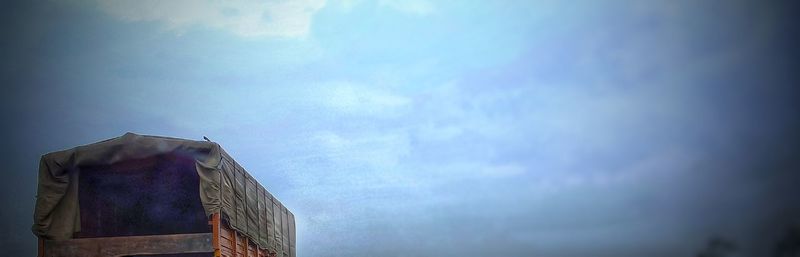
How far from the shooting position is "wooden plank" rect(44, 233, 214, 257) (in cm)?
1047

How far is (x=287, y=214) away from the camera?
17.1 metres

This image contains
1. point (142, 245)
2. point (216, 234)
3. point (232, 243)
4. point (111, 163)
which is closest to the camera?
point (216, 234)

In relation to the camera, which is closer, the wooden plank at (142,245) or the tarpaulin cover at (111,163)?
the tarpaulin cover at (111,163)

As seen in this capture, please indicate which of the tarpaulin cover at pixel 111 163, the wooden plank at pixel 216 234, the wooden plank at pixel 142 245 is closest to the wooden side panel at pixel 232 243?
the wooden plank at pixel 216 234

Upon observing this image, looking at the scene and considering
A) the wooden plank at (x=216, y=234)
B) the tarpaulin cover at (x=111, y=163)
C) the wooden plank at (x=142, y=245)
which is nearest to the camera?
the wooden plank at (x=216, y=234)

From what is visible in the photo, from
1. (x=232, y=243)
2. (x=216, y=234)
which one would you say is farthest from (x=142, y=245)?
(x=216, y=234)

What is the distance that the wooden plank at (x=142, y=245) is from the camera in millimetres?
10469

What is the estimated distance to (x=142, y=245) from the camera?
1065 centimetres

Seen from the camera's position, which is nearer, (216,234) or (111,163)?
(216,234)

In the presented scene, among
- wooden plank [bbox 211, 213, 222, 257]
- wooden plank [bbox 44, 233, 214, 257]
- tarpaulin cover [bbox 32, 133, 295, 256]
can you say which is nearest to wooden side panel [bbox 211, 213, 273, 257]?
wooden plank [bbox 211, 213, 222, 257]

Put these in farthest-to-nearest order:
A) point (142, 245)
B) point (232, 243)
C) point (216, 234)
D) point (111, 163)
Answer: point (232, 243) → point (142, 245) → point (111, 163) → point (216, 234)

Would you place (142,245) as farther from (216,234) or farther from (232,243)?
(216,234)

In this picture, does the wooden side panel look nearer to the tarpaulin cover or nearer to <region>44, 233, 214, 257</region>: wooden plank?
the tarpaulin cover

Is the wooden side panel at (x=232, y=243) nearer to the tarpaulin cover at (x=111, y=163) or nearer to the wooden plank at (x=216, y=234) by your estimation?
the wooden plank at (x=216, y=234)
